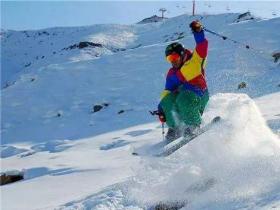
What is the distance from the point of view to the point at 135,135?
1127 centimetres

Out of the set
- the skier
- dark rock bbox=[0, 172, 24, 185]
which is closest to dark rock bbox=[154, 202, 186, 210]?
the skier

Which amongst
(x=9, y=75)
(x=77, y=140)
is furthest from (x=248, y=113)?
(x=9, y=75)

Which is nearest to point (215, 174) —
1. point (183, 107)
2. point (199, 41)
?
point (183, 107)

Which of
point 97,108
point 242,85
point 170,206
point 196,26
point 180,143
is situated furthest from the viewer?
point 97,108

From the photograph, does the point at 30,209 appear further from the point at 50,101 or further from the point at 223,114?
the point at 50,101

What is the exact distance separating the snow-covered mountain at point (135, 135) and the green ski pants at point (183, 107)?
33cm

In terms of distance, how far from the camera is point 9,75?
35906 mm

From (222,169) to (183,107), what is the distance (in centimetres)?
218

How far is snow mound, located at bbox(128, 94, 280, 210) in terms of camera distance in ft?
16.0

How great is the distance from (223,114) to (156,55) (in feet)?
44.9

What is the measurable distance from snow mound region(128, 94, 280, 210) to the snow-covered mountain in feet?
0.04

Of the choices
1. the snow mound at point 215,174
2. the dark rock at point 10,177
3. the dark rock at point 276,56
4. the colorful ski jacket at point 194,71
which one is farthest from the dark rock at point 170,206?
the dark rock at point 276,56

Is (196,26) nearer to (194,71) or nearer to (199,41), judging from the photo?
(199,41)

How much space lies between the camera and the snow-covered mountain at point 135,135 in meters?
5.48
